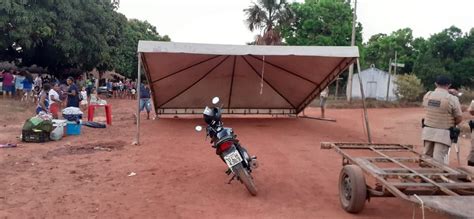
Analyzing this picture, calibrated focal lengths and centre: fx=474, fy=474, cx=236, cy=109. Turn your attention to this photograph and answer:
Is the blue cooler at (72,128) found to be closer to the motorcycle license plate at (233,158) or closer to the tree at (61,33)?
the motorcycle license plate at (233,158)

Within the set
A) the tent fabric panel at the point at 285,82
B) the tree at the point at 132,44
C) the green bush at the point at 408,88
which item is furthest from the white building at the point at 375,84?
the tent fabric panel at the point at 285,82

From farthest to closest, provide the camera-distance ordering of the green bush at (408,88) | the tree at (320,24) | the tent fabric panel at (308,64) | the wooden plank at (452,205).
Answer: the tree at (320,24) < the green bush at (408,88) < the tent fabric panel at (308,64) < the wooden plank at (452,205)

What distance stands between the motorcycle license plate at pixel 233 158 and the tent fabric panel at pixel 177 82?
673 centimetres

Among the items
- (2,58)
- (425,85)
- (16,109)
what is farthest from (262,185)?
(425,85)

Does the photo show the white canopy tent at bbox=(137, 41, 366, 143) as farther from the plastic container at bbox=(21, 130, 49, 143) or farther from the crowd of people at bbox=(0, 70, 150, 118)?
the plastic container at bbox=(21, 130, 49, 143)

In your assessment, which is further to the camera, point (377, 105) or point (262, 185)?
point (377, 105)

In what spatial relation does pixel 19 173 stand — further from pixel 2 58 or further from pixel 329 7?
pixel 329 7

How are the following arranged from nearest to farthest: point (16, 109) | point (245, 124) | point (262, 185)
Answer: point (262, 185) → point (245, 124) → point (16, 109)

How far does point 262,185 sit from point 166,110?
9152 mm

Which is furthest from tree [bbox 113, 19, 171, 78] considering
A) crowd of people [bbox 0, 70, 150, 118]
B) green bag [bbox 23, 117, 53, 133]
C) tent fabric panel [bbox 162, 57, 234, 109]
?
green bag [bbox 23, 117, 53, 133]

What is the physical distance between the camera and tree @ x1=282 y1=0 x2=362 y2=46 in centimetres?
4056

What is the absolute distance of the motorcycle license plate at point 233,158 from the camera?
6.24m

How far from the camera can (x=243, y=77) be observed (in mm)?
14180

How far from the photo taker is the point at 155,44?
965 centimetres
